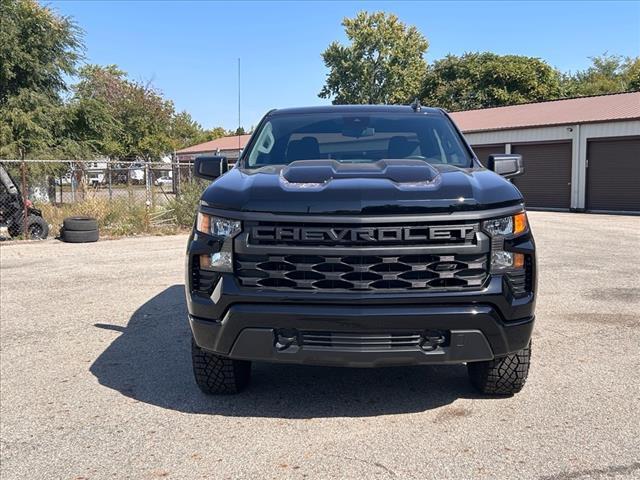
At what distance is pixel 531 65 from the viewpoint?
156 ft

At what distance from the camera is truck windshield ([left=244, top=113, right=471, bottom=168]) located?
4.54 meters

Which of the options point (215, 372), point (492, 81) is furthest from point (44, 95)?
point (492, 81)

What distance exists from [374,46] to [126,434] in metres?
61.0

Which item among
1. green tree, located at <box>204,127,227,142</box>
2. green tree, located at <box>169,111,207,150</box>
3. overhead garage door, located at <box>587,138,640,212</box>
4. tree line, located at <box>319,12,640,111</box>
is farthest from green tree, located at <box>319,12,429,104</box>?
overhead garage door, located at <box>587,138,640,212</box>

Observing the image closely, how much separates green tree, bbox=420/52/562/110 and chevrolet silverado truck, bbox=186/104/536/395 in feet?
154

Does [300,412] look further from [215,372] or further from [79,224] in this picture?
[79,224]

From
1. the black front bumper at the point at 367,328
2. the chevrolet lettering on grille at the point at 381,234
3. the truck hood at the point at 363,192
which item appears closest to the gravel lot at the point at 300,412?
the black front bumper at the point at 367,328

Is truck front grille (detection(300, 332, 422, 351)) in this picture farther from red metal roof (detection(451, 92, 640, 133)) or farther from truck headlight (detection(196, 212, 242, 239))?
red metal roof (detection(451, 92, 640, 133))

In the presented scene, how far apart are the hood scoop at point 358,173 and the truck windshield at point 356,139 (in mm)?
557

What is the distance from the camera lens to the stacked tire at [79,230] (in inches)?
534

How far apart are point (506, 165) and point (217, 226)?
7.86ft

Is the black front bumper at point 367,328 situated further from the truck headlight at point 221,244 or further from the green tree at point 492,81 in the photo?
the green tree at point 492,81

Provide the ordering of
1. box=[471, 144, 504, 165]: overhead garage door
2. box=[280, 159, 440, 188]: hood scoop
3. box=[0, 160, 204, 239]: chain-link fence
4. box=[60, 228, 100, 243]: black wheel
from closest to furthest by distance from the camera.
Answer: box=[280, 159, 440, 188]: hood scoop < box=[60, 228, 100, 243]: black wheel < box=[0, 160, 204, 239]: chain-link fence < box=[471, 144, 504, 165]: overhead garage door

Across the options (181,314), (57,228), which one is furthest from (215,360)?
(57,228)
